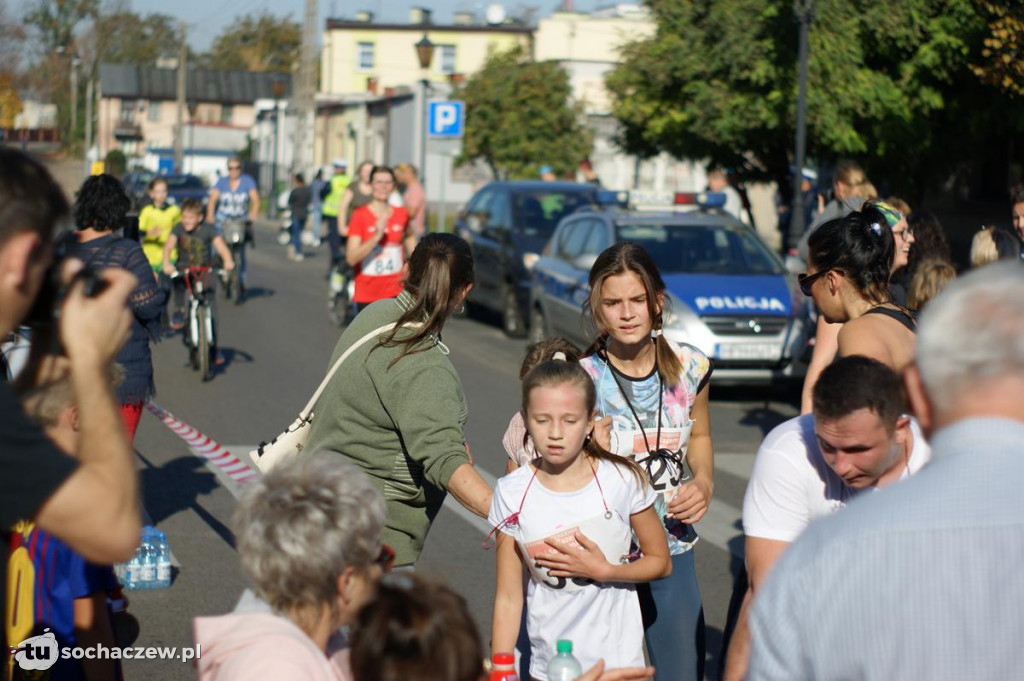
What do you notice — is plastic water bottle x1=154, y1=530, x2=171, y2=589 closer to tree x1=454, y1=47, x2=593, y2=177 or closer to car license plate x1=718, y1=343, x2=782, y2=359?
car license plate x1=718, y1=343, x2=782, y2=359

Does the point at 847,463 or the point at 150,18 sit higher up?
the point at 150,18

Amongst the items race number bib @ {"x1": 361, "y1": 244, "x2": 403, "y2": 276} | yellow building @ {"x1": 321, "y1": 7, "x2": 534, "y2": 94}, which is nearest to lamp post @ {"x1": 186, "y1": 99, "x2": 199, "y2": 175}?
yellow building @ {"x1": 321, "y1": 7, "x2": 534, "y2": 94}

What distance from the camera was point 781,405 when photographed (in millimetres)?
13398

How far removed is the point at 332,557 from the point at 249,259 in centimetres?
2915

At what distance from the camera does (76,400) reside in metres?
2.52

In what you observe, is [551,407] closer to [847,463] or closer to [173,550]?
[847,463]

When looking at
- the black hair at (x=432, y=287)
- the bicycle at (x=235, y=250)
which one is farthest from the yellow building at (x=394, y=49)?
the black hair at (x=432, y=287)

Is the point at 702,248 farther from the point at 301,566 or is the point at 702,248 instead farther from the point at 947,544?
the point at 947,544

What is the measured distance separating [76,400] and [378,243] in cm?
1054

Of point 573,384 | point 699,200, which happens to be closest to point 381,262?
point 699,200

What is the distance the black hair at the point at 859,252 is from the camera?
498 centimetres

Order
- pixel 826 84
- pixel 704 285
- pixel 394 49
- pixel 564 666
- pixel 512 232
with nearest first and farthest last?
pixel 564 666 → pixel 704 285 → pixel 512 232 → pixel 826 84 → pixel 394 49

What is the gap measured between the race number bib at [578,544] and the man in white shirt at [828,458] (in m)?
0.36

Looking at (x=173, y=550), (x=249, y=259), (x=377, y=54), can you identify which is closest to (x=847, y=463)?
(x=173, y=550)
